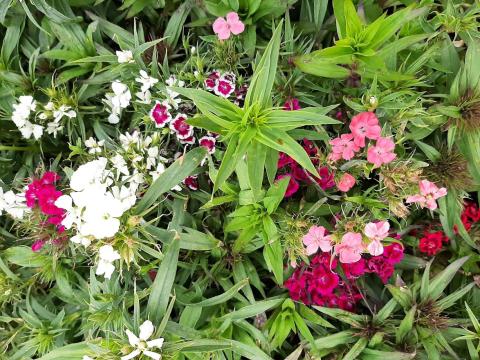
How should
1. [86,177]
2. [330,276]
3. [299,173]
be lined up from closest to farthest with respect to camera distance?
[86,177], [330,276], [299,173]

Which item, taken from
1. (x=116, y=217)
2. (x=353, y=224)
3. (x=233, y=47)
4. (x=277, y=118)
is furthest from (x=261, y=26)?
(x=116, y=217)

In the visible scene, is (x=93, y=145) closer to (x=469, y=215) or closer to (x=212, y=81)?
(x=212, y=81)

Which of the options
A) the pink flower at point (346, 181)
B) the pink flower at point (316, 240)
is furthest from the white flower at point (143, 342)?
the pink flower at point (346, 181)

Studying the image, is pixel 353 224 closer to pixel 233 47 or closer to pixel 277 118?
pixel 277 118

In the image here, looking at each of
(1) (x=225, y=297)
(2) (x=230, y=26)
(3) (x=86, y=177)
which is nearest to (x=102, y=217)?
(3) (x=86, y=177)

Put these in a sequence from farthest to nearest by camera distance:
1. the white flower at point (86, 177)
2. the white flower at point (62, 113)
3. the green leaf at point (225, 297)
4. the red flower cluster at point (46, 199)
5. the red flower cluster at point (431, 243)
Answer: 1. the red flower cluster at point (431, 243)
2. the white flower at point (62, 113)
3. the green leaf at point (225, 297)
4. the red flower cluster at point (46, 199)
5. the white flower at point (86, 177)

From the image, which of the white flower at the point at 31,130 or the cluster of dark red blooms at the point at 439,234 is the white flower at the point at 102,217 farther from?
the cluster of dark red blooms at the point at 439,234

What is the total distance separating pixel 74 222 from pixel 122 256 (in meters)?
0.21

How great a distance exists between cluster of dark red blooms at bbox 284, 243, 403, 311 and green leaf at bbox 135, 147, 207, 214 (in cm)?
66

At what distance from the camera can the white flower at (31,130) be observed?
221 cm

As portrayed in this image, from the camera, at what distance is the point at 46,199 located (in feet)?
6.24

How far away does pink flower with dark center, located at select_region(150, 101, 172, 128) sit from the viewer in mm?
2049

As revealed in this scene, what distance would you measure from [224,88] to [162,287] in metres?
0.86

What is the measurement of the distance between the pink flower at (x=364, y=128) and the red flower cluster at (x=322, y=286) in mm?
484
